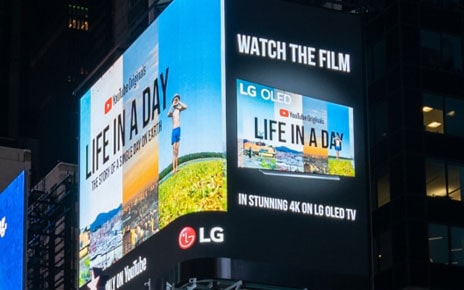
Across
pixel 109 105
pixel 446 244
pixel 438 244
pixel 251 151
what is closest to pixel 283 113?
pixel 251 151

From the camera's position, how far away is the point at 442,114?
57.1m

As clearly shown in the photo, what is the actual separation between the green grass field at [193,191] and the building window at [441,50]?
26836 millimetres

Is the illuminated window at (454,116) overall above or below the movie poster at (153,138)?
above

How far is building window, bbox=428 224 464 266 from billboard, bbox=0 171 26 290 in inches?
693

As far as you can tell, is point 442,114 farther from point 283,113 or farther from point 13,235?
point 283,113

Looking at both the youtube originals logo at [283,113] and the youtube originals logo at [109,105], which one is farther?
the youtube originals logo at [109,105]

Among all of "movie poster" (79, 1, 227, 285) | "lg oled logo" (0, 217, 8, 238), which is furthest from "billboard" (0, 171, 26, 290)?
"movie poster" (79, 1, 227, 285)

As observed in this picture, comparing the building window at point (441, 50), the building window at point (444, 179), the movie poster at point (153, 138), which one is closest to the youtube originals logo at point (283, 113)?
the movie poster at point (153, 138)

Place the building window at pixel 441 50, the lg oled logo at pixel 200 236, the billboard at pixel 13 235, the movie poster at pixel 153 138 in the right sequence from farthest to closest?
1. the building window at pixel 441 50
2. the billboard at pixel 13 235
3. the movie poster at pixel 153 138
4. the lg oled logo at pixel 200 236

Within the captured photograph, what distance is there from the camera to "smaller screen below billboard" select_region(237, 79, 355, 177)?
30906mm

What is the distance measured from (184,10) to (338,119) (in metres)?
4.48

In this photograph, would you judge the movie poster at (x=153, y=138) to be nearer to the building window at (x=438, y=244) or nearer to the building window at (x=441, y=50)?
the building window at (x=438, y=244)

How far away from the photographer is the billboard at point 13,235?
4178 cm

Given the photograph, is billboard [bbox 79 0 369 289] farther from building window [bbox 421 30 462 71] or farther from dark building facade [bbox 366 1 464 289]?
building window [bbox 421 30 462 71]
